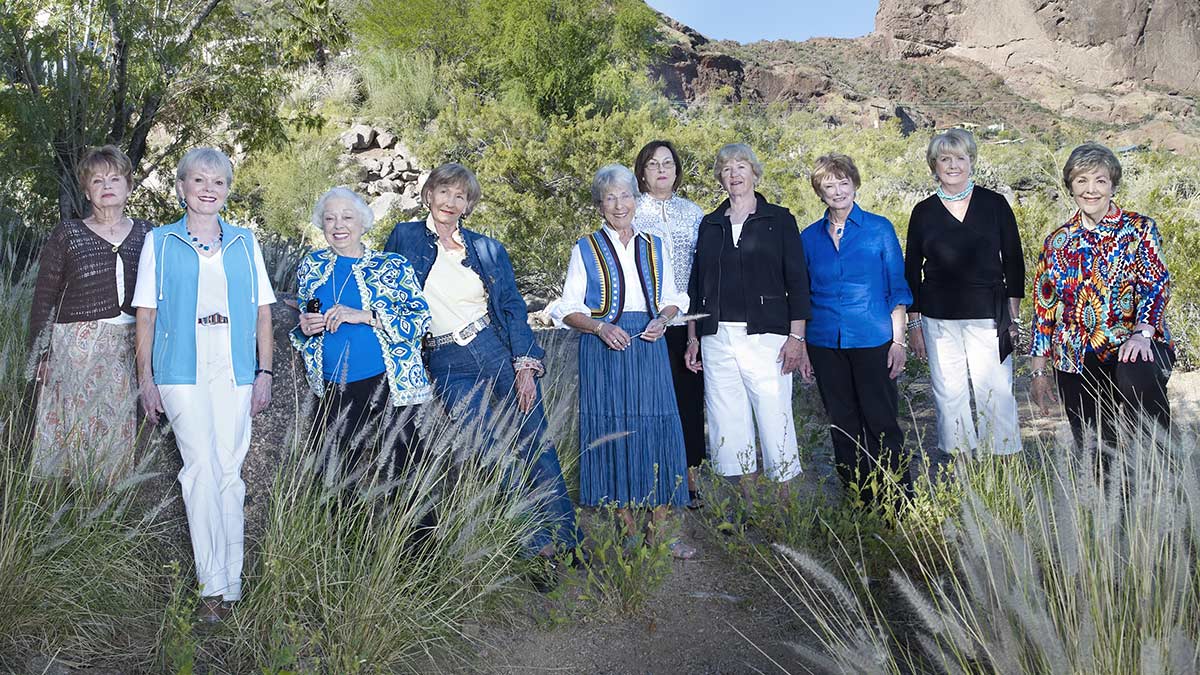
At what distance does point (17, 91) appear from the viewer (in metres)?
9.19

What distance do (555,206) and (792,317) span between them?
11.2m

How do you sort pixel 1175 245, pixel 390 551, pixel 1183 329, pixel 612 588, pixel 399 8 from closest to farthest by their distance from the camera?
pixel 390 551 < pixel 612 588 < pixel 1183 329 < pixel 1175 245 < pixel 399 8

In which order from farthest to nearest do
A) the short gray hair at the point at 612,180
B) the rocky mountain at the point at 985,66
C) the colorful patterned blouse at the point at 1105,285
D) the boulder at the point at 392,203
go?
the rocky mountain at the point at 985,66 < the boulder at the point at 392,203 < the short gray hair at the point at 612,180 < the colorful patterned blouse at the point at 1105,285

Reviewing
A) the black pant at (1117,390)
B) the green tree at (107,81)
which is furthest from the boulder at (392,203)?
the black pant at (1117,390)

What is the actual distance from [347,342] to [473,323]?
58 centimetres

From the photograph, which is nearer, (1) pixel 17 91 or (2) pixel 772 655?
(2) pixel 772 655

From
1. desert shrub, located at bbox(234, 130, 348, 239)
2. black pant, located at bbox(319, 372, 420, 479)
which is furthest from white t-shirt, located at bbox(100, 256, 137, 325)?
desert shrub, located at bbox(234, 130, 348, 239)

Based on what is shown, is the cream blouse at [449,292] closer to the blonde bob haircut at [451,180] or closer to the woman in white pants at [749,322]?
the blonde bob haircut at [451,180]

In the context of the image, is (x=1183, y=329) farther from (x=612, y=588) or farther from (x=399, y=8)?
(x=399, y=8)

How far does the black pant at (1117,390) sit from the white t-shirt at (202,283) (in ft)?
11.2

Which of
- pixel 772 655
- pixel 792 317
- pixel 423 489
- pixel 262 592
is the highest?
pixel 792 317

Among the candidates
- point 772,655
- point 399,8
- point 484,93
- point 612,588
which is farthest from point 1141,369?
point 399,8

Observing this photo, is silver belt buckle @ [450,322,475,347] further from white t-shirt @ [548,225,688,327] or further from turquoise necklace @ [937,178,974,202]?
turquoise necklace @ [937,178,974,202]

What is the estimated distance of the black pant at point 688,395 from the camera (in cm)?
477
